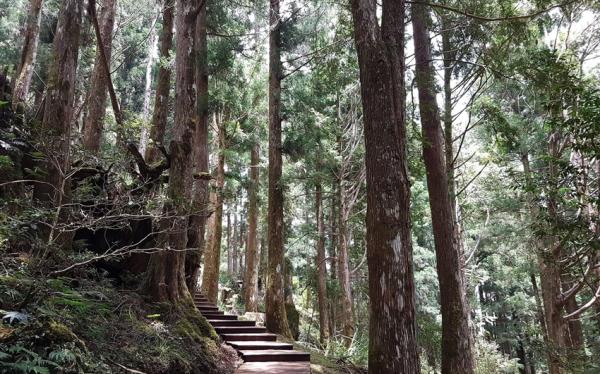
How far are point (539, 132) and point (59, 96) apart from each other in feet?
49.8

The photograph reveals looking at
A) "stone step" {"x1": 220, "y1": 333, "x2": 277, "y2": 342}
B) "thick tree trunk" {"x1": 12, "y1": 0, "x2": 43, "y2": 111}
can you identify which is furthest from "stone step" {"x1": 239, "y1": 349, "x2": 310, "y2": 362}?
"thick tree trunk" {"x1": 12, "y1": 0, "x2": 43, "y2": 111}

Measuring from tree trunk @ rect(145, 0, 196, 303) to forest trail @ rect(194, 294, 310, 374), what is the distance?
1.31 m

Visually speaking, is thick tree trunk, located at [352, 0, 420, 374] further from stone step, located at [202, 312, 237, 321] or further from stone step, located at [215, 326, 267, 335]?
stone step, located at [202, 312, 237, 321]

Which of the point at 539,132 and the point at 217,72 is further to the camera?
the point at 539,132

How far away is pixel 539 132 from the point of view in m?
14.8

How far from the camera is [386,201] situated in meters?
4.39

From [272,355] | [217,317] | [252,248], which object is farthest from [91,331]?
[252,248]

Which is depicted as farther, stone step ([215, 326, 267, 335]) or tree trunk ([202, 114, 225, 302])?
tree trunk ([202, 114, 225, 302])

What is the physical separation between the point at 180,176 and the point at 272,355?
3.13 m

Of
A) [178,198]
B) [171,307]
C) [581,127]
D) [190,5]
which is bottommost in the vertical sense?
[171,307]

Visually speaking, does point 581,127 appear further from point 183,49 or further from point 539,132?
point 539,132

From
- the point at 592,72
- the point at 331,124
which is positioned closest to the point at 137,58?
the point at 331,124

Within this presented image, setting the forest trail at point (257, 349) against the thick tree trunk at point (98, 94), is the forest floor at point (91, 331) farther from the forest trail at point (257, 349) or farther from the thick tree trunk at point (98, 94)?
the thick tree trunk at point (98, 94)

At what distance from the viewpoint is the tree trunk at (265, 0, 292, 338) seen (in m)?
9.39
